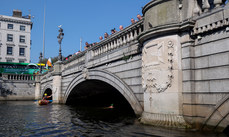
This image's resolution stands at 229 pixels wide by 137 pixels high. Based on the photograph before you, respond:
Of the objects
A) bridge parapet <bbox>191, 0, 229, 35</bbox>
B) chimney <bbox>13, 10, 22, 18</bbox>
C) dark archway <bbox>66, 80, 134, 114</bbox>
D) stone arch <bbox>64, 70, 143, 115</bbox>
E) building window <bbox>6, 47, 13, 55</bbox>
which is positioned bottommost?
dark archway <bbox>66, 80, 134, 114</bbox>

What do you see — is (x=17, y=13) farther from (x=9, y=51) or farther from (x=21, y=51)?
(x=9, y=51)

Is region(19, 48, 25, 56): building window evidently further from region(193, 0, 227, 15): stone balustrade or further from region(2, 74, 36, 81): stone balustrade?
region(193, 0, 227, 15): stone balustrade

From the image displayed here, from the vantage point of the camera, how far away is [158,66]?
8203 mm

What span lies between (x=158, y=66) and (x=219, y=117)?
2.71 meters

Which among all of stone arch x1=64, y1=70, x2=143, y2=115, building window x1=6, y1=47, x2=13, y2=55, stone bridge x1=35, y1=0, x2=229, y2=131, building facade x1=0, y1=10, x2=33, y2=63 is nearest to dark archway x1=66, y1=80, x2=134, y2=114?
stone arch x1=64, y1=70, x2=143, y2=115

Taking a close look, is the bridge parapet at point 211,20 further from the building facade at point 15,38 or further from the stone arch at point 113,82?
the building facade at point 15,38

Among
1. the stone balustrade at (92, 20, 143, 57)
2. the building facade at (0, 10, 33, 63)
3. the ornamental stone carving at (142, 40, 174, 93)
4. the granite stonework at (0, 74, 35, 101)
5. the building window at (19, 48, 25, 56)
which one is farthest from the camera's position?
the building window at (19, 48, 25, 56)

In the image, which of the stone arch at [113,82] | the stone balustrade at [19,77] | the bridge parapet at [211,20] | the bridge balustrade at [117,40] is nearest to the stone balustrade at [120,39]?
the bridge balustrade at [117,40]

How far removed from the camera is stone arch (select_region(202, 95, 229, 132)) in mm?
6387

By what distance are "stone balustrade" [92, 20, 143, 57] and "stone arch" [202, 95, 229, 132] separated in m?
5.06

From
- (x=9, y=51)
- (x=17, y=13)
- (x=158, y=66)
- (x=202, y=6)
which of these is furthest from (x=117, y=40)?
(x=17, y=13)

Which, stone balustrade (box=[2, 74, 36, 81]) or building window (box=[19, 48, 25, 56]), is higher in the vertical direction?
building window (box=[19, 48, 25, 56])

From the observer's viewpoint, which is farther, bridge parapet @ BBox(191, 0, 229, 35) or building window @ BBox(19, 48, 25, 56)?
building window @ BBox(19, 48, 25, 56)

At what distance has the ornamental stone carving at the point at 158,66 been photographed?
7.92 m
